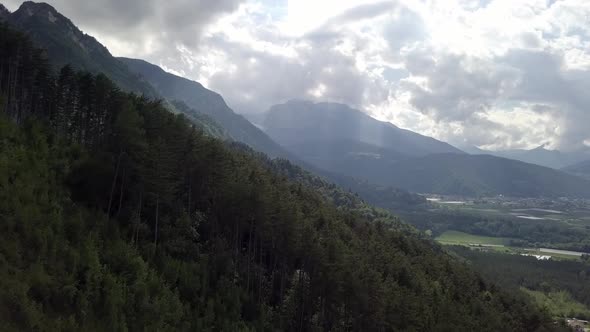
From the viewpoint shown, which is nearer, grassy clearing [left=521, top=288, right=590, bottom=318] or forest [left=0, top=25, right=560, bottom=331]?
forest [left=0, top=25, right=560, bottom=331]

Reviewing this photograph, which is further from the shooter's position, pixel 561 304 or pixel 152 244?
pixel 561 304

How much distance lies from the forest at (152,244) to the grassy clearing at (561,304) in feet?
329

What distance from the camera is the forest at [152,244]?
32062 mm

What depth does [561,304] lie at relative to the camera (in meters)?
174

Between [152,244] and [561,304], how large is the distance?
184241 mm

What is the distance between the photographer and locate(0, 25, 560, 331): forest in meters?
32.1

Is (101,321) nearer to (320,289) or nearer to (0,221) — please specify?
(0,221)

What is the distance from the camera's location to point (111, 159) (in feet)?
178

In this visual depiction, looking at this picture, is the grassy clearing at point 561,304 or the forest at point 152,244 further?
the grassy clearing at point 561,304

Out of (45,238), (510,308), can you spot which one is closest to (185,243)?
(45,238)

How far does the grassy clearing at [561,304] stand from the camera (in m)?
165

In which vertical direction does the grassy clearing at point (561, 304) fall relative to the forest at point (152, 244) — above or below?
below

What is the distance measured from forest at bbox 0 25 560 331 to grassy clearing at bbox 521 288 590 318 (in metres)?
100

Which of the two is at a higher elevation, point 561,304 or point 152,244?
point 152,244
